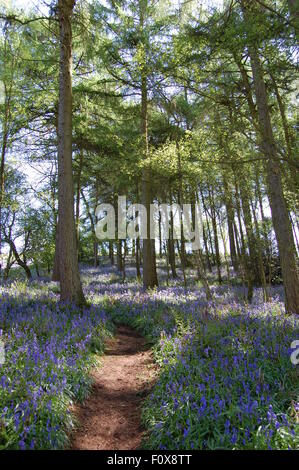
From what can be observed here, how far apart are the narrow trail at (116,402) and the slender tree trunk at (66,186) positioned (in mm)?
2088

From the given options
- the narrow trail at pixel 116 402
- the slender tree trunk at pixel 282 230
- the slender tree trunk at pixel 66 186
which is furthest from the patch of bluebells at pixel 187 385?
the slender tree trunk at pixel 66 186

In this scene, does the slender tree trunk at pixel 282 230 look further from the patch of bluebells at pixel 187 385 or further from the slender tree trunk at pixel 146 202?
the slender tree trunk at pixel 146 202

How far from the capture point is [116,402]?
475 centimetres

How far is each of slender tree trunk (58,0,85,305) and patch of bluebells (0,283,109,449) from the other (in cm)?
143

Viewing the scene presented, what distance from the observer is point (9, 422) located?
10.1 ft

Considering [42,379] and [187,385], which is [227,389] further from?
[42,379]

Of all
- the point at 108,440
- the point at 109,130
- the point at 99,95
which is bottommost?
the point at 108,440

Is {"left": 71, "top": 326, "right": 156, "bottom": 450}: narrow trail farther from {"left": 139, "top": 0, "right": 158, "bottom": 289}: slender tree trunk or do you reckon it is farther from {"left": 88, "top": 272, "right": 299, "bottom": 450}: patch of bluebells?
{"left": 139, "top": 0, "right": 158, "bottom": 289}: slender tree trunk

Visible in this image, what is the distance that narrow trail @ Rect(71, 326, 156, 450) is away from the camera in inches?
146

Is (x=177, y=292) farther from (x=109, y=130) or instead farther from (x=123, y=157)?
(x=109, y=130)

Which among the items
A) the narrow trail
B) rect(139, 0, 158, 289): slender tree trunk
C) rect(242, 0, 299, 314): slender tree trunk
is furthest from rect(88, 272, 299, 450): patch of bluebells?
rect(139, 0, 158, 289): slender tree trunk

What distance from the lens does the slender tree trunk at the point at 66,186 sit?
827 cm
